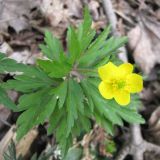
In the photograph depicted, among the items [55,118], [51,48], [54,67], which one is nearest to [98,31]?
[51,48]

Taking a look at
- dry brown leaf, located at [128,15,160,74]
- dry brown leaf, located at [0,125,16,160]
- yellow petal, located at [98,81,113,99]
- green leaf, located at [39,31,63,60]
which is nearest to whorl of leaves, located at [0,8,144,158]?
green leaf, located at [39,31,63,60]

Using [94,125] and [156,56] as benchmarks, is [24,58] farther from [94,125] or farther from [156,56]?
[156,56]

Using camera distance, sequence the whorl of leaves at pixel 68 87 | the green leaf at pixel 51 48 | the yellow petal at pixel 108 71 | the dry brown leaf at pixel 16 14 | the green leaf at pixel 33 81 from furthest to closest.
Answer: the dry brown leaf at pixel 16 14 < the green leaf at pixel 51 48 < the green leaf at pixel 33 81 < the whorl of leaves at pixel 68 87 < the yellow petal at pixel 108 71

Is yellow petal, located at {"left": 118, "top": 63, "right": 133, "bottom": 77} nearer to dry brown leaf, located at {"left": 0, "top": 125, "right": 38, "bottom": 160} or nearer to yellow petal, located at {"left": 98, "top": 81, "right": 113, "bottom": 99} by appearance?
yellow petal, located at {"left": 98, "top": 81, "right": 113, "bottom": 99}

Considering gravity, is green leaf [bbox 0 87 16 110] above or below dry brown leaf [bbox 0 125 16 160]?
above

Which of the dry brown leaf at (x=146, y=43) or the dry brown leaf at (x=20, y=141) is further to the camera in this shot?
the dry brown leaf at (x=146, y=43)

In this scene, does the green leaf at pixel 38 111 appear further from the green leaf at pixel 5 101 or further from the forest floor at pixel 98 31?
the forest floor at pixel 98 31

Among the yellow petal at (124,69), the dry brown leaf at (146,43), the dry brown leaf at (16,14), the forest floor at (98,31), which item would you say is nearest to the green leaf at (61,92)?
the yellow petal at (124,69)
